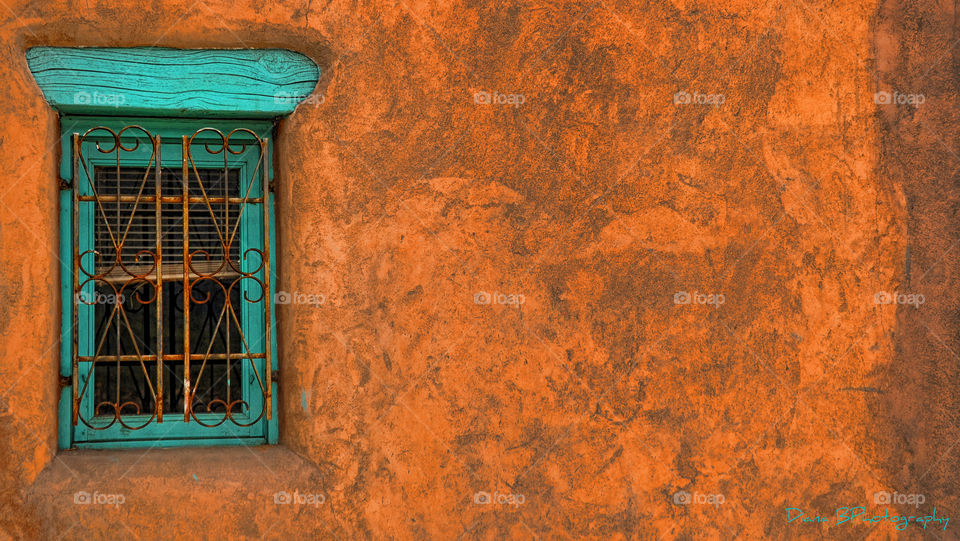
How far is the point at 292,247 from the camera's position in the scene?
2926 millimetres

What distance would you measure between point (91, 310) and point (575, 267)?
76.4 inches

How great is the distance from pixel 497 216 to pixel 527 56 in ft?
2.22

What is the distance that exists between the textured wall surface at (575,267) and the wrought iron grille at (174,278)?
0.47 ft

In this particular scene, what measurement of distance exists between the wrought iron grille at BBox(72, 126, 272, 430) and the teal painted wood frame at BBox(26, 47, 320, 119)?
12cm

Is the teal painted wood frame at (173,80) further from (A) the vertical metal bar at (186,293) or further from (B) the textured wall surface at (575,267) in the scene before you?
(A) the vertical metal bar at (186,293)

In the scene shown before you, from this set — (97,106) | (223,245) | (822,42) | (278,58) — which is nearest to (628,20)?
(822,42)

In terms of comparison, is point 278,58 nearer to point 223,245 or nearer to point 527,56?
point 223,245

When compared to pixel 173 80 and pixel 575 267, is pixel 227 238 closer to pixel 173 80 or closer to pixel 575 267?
pixel 173 80

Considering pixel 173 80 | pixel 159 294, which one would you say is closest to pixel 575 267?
pixel 159 294

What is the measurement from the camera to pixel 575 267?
301cm

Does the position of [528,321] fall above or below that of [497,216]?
below
